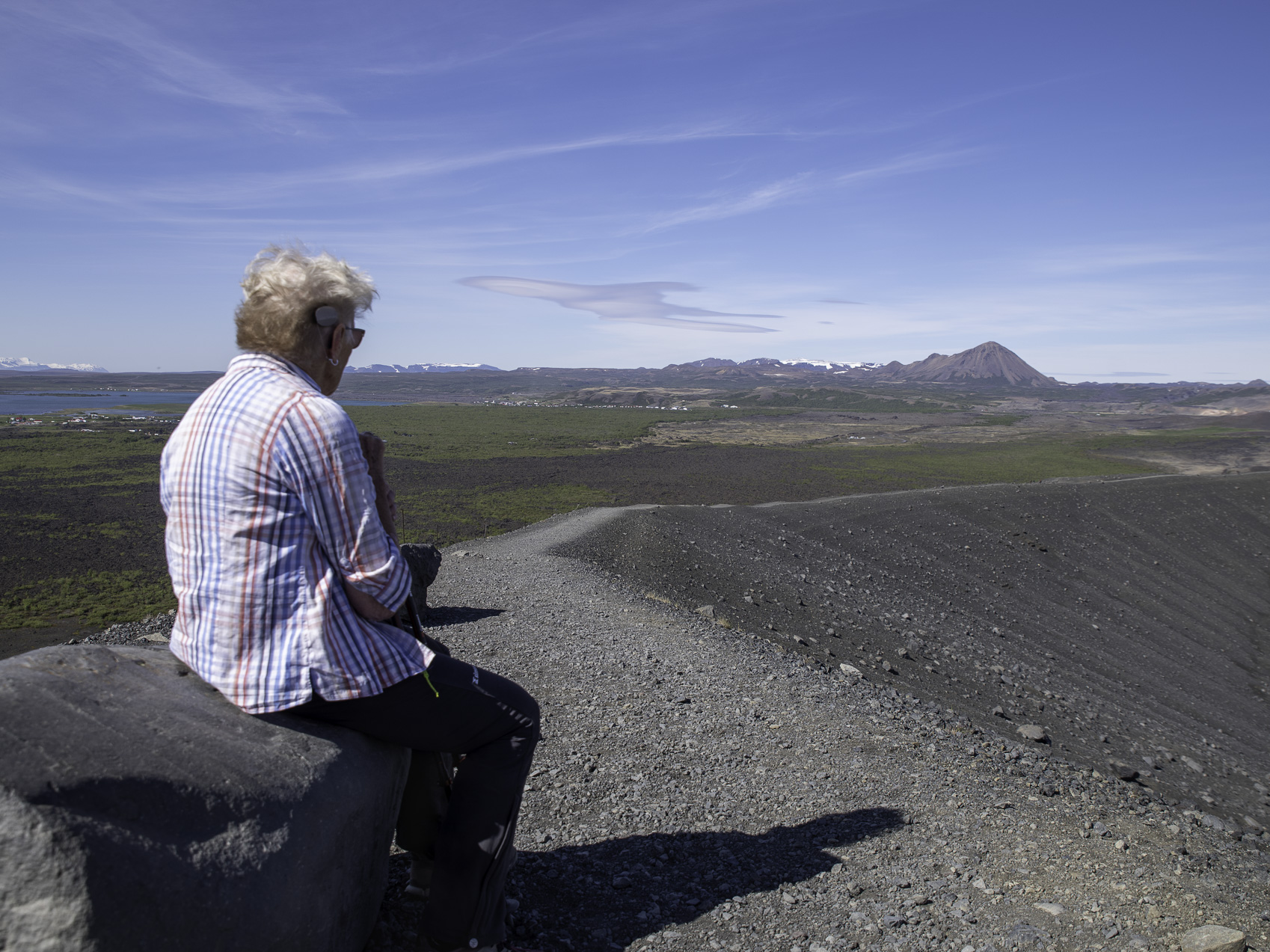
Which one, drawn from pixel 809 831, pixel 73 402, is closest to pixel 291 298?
pixel 809 831

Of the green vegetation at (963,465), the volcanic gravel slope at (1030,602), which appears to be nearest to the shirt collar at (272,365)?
the volcanic gravel slope at (1030,602)

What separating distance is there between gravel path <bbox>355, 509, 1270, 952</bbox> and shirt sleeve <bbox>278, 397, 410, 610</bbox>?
178cm

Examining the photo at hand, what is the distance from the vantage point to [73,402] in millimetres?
124312

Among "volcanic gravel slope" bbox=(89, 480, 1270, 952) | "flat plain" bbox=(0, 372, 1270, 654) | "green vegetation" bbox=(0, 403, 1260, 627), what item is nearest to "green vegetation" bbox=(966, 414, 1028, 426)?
"flat plain" bbox=(0, 372, 1270, 654)

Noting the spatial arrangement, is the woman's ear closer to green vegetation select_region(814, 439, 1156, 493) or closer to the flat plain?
the flat plain

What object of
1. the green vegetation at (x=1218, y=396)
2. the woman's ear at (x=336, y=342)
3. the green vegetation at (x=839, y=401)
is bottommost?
the woman's ear at (x=336, y=342)

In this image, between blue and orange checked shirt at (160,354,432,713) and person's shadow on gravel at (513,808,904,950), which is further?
person's shadow on gravel at (513,808,904,950)

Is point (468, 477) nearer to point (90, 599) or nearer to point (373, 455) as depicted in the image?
point (90, 599)

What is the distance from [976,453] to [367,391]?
512 feet

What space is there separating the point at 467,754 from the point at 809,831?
3067 mm

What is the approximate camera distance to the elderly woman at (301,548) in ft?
8.41

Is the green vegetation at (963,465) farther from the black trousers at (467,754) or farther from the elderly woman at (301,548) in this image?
the elderly woman at (301,548)

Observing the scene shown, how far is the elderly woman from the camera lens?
2562 millimetres

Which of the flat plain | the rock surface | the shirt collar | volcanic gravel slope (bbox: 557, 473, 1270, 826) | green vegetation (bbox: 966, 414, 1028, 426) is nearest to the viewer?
the shirt collar
